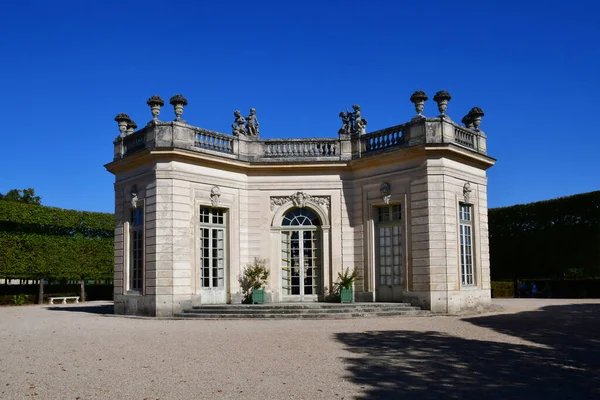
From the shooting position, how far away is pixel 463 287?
1462cm

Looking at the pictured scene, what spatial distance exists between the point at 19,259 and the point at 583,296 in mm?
21389

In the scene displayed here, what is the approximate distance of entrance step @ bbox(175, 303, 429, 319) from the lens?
1330cm

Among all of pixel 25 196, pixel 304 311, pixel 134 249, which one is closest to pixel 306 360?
pixel 304 311

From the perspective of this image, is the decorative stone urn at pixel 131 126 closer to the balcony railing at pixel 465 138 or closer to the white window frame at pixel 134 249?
the white window frame at pixel 134 249

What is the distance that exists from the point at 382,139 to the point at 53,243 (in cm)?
1450

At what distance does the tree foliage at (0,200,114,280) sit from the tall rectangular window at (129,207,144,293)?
8843mm

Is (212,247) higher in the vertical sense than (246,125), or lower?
lower

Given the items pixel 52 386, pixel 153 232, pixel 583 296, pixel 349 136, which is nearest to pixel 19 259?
pixel 153 232

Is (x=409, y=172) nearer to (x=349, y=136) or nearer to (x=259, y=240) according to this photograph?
(x=349, y=136)

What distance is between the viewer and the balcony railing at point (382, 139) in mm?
15148

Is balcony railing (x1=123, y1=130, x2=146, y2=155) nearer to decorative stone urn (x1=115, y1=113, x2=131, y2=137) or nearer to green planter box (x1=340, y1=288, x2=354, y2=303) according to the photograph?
decorative stone urn (x1=115, y1=113, x2=131, y2=137)

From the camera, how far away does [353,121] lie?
54.7ft

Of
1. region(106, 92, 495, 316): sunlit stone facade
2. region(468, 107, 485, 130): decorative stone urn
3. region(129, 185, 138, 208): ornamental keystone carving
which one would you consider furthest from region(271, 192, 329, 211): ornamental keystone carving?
region(468, 107, 485, 130): decorative stone urn

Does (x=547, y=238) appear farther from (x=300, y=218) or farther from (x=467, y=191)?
(x=300, y=218)
